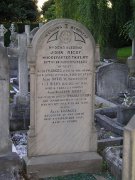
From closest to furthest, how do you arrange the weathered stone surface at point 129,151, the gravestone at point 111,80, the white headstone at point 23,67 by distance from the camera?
the weathered stone surface at point 129,151 → the white headstone at point 23,67 → the gravestone at point 111,80

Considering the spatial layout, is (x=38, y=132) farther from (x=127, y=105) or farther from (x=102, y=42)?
(x=102, y=42)

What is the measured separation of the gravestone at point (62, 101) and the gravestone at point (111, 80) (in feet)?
16.3

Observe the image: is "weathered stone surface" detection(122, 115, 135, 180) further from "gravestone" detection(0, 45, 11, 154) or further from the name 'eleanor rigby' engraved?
"gravestone" detection(0, 45, 11, 154)

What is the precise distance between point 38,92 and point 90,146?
125 centimetres

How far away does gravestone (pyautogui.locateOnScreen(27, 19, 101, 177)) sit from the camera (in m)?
5.50

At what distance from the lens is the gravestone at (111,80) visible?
424 inches

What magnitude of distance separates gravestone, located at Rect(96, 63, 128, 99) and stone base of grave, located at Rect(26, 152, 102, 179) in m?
5.14

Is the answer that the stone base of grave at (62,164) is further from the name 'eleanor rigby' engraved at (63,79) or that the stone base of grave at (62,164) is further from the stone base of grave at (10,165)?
the name 'eleanor rigby' engraved at (63,79)

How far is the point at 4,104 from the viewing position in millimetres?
5496

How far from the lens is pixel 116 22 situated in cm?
1659

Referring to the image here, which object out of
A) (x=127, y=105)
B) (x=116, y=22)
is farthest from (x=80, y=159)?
(x=116, y=22)

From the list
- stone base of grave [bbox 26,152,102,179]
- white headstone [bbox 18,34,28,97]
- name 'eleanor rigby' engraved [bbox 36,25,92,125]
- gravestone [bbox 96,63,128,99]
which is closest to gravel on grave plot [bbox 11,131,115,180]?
stone base of grave [bbox 26,152,102,179]

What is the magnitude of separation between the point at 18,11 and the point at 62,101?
30.6 m

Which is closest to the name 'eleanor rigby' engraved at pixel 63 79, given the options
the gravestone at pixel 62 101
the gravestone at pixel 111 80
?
the gravestone at pixel 62 101
